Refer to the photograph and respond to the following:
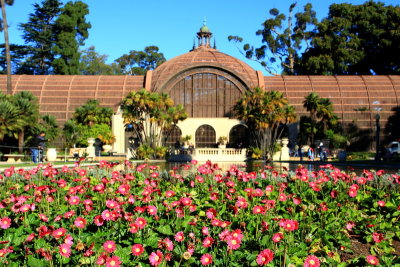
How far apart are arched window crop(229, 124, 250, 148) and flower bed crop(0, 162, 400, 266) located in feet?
132

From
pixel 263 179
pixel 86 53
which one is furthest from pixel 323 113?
pixel 86 53

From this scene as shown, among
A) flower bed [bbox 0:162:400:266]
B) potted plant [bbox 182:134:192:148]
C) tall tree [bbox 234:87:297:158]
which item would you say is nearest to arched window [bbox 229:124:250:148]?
potted plant [bbox 182:134:192:148]

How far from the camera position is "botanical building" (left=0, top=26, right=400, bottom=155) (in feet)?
163

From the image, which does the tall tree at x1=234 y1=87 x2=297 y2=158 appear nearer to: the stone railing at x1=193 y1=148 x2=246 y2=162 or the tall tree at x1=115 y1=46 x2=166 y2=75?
the stone railing at x1=193 y1=148 x2=246 y2=162

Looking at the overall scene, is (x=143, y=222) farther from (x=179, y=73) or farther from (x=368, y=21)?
(x=368, y=21)

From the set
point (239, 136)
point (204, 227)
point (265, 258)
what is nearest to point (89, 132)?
point (239, 136)

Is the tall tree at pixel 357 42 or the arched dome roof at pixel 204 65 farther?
the tall tree at pixel 357 42

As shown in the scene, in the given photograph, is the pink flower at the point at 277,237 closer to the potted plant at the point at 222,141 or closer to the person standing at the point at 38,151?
the person standing at the point at 38,151

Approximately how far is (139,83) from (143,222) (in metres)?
48.9

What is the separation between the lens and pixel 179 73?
50.1 meters

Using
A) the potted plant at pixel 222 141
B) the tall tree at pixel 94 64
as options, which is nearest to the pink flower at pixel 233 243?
the potted plant at pixel 222 141

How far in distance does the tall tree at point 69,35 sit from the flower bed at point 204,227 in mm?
60206

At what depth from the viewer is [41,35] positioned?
6856 cm

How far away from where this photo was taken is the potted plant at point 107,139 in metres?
41.7
